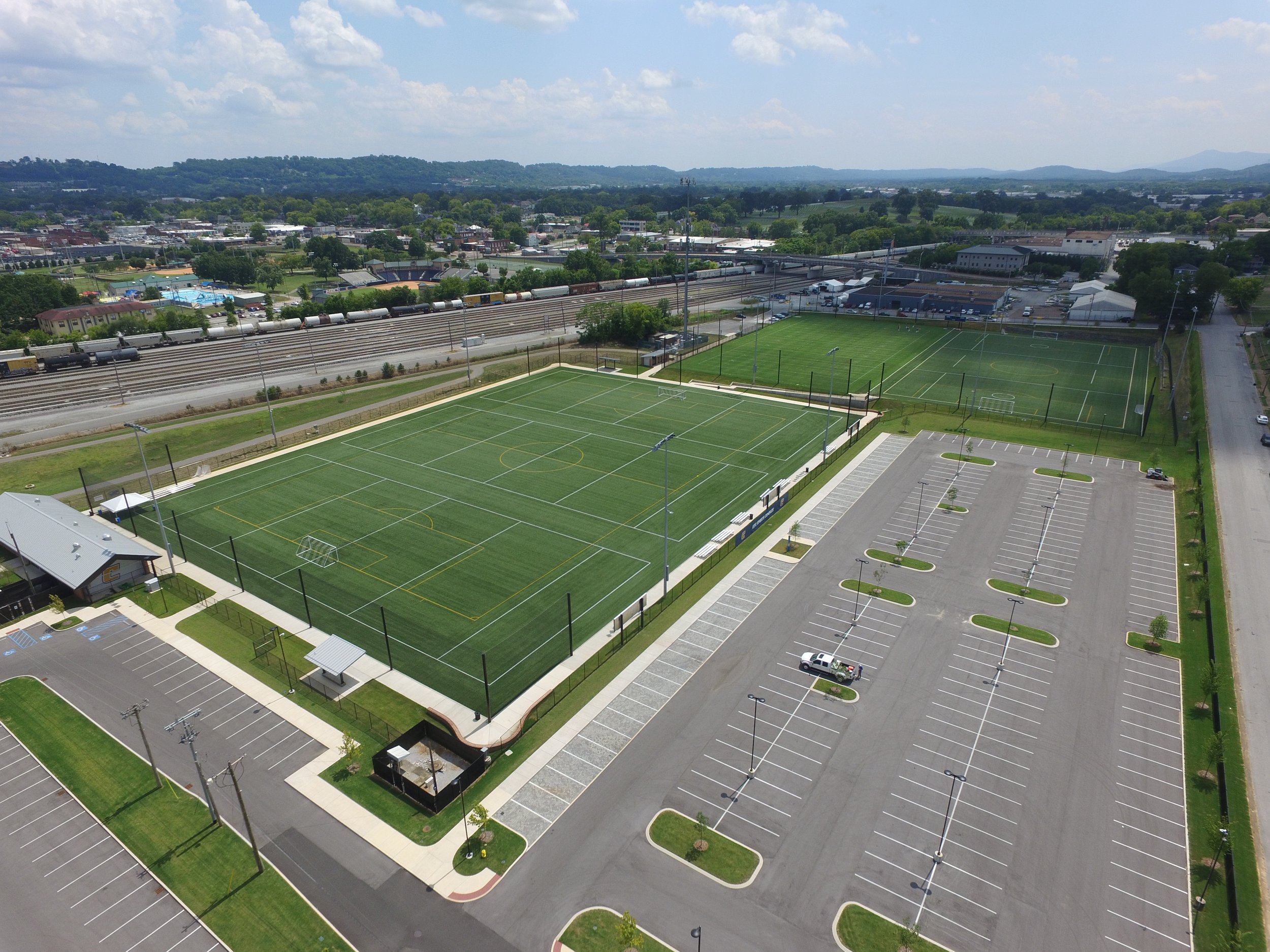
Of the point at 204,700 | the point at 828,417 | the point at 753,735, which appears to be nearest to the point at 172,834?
the point at 204,700

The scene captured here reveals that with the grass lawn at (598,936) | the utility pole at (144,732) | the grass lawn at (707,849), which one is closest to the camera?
the grass lawn at (598,936)

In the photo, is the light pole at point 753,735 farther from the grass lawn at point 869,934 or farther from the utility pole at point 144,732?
the utility pole at point 144,732

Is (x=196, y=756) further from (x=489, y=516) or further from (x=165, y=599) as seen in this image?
(x=489, y=516)

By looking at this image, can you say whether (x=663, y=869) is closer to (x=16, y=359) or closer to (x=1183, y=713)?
(x=1183, y=713)

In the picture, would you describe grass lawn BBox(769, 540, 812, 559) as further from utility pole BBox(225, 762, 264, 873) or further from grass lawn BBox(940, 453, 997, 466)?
utility pole BBox(225, 762, 264, 873)

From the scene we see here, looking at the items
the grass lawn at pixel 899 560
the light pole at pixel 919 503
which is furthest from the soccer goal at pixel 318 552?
the light pole at pixel 919 503

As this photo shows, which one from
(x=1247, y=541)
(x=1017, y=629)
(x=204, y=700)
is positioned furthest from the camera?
(x=1247, y=541)
